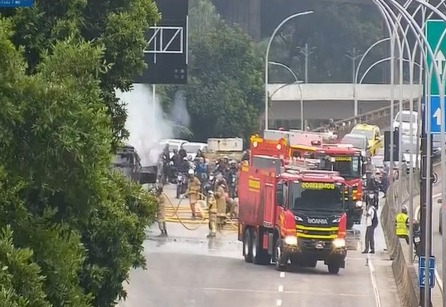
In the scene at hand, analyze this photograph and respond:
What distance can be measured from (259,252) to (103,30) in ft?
70.4

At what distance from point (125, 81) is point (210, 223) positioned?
86.8ft

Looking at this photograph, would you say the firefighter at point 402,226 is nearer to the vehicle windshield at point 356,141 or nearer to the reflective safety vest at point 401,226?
the reflective safety vest at point 401,226

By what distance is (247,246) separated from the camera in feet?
113

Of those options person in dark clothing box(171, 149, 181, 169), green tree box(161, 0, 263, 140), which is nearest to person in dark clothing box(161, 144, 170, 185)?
person in dark clothing box(171, 149, 181, 169)

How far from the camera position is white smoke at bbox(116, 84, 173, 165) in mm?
58003

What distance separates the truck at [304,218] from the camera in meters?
32.3

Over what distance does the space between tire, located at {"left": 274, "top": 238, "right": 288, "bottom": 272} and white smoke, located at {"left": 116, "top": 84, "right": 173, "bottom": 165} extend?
23.8 metres

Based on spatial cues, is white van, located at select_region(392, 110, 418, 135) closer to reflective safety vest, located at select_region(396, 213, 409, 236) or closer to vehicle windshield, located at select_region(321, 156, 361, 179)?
vehicle windshield, located at select_region(321, 156, 361, 179)

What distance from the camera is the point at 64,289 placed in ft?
33.2

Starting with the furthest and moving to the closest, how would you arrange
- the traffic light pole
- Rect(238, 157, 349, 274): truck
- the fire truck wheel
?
1. the fire truck wheel
2. Rect(238, 157, 349, 274): truck
3. the traffic light pole

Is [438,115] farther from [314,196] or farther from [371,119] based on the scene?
[371,119]

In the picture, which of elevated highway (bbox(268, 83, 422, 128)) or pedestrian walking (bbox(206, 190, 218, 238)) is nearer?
pedestrian walking (bbox(206, 190, 218, 238))

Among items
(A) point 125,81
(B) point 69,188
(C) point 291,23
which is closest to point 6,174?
(B) point 69,188

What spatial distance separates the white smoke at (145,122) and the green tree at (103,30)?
43015 mm
